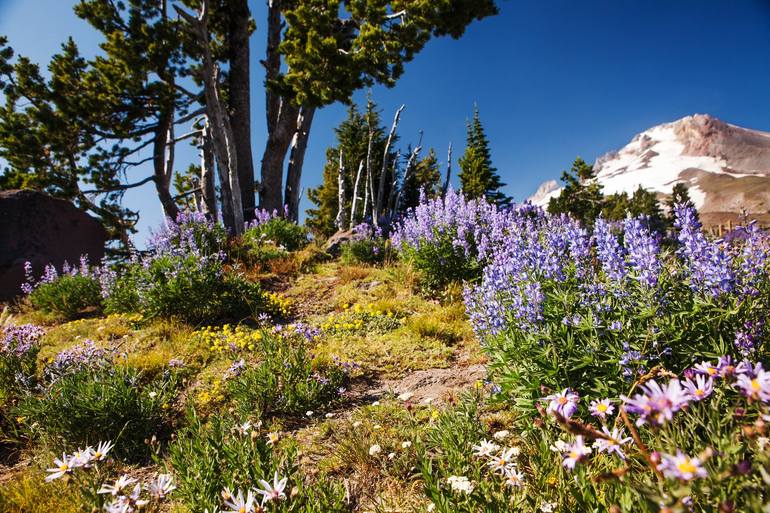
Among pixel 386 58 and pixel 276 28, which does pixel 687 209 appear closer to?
pixel 386 58

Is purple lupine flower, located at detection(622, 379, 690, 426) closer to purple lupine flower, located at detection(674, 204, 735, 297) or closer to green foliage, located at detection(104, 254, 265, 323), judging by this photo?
purple lupine flower, located at detection(674, 204, 735, 297)

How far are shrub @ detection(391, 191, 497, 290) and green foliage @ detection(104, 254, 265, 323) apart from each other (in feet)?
9.81

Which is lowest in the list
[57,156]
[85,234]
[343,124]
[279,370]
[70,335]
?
[279,370]

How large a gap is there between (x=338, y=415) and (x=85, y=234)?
13.5 m

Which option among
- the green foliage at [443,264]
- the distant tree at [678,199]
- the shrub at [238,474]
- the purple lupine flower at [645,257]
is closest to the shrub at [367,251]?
the green foliage at [443,264]

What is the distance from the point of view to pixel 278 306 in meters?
6.57

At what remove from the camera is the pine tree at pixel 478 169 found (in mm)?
33062

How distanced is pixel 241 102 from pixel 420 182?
19.9 meters

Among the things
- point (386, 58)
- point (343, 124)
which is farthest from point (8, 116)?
point (343, 124)

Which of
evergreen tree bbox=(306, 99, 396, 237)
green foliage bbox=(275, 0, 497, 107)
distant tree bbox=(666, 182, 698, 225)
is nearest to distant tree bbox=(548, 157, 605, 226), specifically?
distant tree bbox=(666, 182, 698, 225)

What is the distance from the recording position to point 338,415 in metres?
3.48

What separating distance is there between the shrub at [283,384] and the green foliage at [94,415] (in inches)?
28.7

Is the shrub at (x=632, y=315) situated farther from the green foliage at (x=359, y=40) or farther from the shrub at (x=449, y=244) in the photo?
the green foliage at (x=359, y=40)

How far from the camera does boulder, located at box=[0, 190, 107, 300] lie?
415 inches
